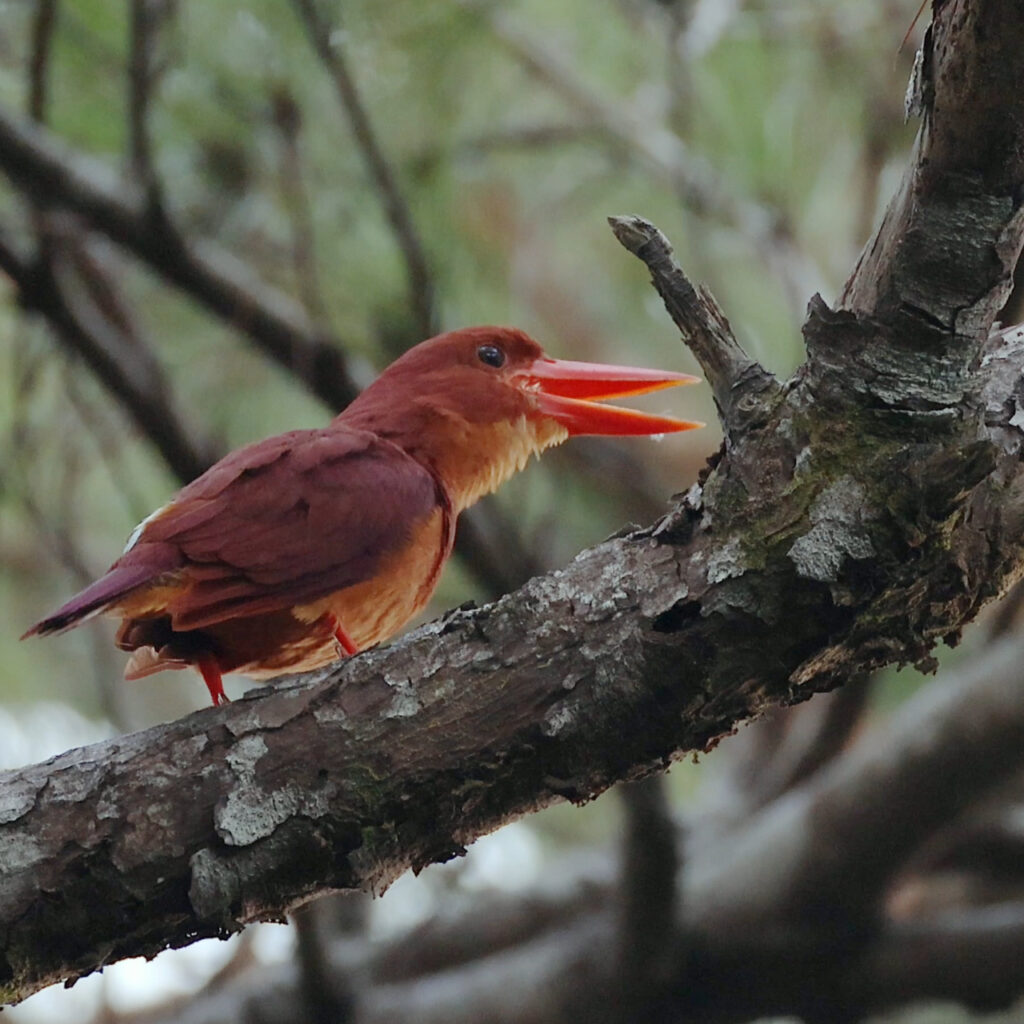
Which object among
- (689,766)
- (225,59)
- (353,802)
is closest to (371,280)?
(225,59)

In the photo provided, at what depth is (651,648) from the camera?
1.69m

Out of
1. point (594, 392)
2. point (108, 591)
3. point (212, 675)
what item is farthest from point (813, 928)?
point (108, 591)

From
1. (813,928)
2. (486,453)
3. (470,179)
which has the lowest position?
(813,928)

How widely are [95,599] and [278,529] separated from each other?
0.32 metres

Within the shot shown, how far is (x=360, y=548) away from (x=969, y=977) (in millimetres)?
2208

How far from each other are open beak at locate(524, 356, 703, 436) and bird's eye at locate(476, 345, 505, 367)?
6cm

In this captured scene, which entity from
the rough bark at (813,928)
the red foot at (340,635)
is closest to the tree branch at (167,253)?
the red foot at (340,635)

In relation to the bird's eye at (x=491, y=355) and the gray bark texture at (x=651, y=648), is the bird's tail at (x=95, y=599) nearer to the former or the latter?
the gray bark texture at (x=651, y=648)

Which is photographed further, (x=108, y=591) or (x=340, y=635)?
(x=340, y=635)

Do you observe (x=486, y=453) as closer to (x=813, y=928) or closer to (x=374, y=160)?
(x=374, y=160)

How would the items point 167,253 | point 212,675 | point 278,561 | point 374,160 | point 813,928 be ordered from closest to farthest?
point 278,561 < point 212,675 < point 374,160 < point 167,253 < point 813,928

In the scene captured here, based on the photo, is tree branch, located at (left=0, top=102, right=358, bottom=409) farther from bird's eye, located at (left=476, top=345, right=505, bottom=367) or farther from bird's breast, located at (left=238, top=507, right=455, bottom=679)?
bird's breast, located at (left=238, top=507, right=455, bottom=679)

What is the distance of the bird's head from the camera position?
2.65 metres

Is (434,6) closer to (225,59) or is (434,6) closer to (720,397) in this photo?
(225,59)
